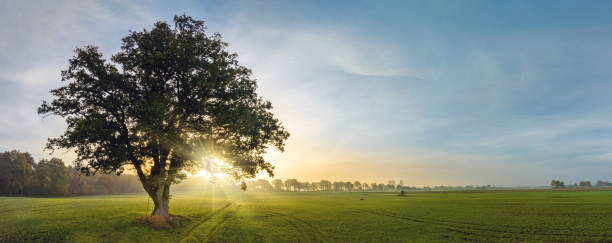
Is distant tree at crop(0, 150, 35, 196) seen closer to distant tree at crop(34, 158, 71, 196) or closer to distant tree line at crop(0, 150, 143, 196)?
distant tree line at crop(0, 150, 143, 196)

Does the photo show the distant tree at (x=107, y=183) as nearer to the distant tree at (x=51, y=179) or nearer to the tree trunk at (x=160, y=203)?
the distant tree at (x=51, y=179)

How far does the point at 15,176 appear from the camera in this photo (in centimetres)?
10750

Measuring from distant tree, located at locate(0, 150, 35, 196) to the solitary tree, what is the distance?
123 metres

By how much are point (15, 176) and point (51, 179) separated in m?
11.3

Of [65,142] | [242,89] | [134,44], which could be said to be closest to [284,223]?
[242,89]

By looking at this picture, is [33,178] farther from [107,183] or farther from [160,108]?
[160,108]

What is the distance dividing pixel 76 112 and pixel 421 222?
4249 centimetres

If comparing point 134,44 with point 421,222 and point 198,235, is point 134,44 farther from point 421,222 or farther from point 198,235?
point 421,222

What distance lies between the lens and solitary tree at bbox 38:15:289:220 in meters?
26.7

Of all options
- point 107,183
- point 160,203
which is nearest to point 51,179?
point 107,183

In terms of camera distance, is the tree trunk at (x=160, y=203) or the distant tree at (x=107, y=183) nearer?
the tree trunk at (x=160, y=203)

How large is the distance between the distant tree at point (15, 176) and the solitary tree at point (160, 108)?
122903mm

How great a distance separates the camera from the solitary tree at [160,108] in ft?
87.5

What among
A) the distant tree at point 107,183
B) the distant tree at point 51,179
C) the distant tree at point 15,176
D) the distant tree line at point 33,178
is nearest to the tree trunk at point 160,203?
the distant tree line at point 33,178
